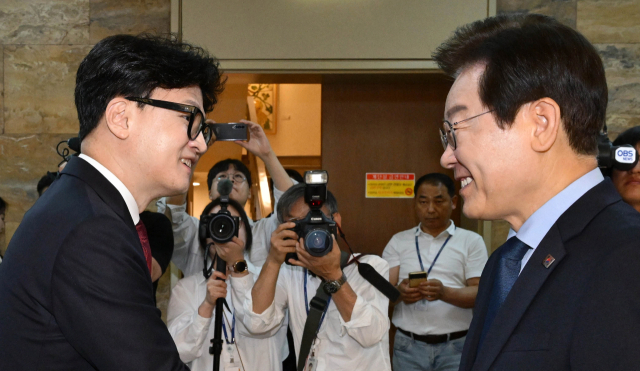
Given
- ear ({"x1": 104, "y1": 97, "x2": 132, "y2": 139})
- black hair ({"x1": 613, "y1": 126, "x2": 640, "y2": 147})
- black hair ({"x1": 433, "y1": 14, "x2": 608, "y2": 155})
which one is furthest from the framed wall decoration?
black hair ({"x1": 433, "y1": 14, "x2": 608, "y2": 155})

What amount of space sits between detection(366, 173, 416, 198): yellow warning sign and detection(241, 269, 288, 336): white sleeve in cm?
185

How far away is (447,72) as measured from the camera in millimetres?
1517

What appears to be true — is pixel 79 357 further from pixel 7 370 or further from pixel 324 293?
pixel 324 293

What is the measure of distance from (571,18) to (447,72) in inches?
111

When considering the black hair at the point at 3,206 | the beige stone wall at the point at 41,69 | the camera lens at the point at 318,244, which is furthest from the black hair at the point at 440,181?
the black hair at the point at 3,206

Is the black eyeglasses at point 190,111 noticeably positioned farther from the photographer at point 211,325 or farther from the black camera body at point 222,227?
the photographer at point 211,325

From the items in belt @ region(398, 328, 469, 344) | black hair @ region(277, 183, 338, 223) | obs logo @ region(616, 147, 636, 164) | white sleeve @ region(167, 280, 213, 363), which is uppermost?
obs logo @ region(616, 147, 636, 164)

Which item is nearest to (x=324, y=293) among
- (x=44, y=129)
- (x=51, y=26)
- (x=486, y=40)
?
(x=486, y=40)

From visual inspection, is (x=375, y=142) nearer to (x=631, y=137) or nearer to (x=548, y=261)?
(x=631, y=137)

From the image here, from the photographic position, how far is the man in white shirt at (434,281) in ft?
10.6

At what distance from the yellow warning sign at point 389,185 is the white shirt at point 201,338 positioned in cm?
183

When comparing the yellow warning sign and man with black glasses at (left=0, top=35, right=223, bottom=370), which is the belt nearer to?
the yellow warning sign

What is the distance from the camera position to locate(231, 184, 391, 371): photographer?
7.52ft

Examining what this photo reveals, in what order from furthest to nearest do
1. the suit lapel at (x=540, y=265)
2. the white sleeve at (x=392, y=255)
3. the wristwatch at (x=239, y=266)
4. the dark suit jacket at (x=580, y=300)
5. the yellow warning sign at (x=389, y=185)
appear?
the yellow warning sign at (x=389, y=185)
the white sleeve at (x=392, y=255)
the wristwatch at (x=239, y=266)
the suit lapel at (x=540, y=265)
the dark suit jacket at (x=580, y=300)
